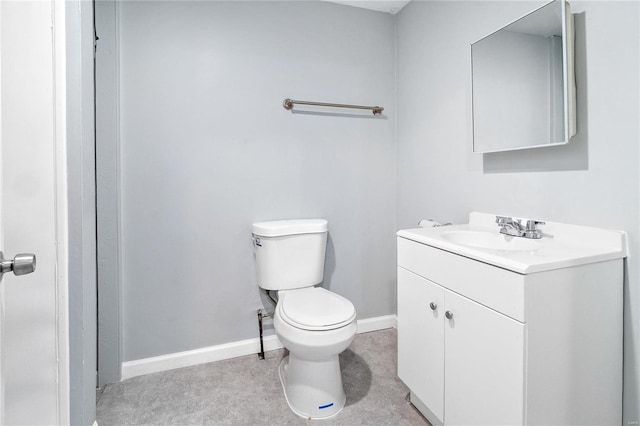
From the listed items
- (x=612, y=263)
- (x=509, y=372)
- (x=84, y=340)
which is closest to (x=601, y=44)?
(x=612, y=263)

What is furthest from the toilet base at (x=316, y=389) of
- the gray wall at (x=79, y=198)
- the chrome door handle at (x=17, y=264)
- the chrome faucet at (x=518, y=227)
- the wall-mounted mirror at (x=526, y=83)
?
the wall-mounted mirror at (x=526, y=83)

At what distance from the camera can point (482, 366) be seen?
3.44 ft

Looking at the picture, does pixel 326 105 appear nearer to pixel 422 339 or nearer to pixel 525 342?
pixel 422 339

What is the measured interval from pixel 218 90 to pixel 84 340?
134cm

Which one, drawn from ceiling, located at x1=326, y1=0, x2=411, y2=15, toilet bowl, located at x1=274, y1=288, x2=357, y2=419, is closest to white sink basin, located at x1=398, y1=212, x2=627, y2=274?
toilet bowl, located at x1=274, y1=288, x2=357, y2=419

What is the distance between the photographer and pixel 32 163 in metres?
0.76

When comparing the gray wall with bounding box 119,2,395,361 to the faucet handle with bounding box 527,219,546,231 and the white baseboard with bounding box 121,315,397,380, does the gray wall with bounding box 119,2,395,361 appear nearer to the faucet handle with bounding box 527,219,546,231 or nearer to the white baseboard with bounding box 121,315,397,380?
the white baseboard with bounding box 121,315,397,380

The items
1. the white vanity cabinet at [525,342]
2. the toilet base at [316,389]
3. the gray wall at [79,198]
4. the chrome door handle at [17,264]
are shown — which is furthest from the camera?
the toilet base at [316,389]

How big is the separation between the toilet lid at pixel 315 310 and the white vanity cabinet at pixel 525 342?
39cm

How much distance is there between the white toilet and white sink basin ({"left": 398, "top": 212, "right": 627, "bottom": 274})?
508 millimetres

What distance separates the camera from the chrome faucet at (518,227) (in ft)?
4.20

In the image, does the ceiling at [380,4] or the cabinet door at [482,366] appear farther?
the ceiling at [380,4]

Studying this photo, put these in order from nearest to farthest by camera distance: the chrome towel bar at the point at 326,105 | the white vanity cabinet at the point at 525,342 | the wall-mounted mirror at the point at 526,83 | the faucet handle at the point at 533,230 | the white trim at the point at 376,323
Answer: the white vanity cabinet at the point at 525,342 < the wall-mounted mirror at the point at 526,83 < the faucet handle at the point at 533,230 < the chrome towel bar at the point at 326,105 < the white trim at the point at 376,323

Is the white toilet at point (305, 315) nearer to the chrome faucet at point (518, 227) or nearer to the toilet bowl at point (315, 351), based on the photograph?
the toilet bowl at point (315, 351)
